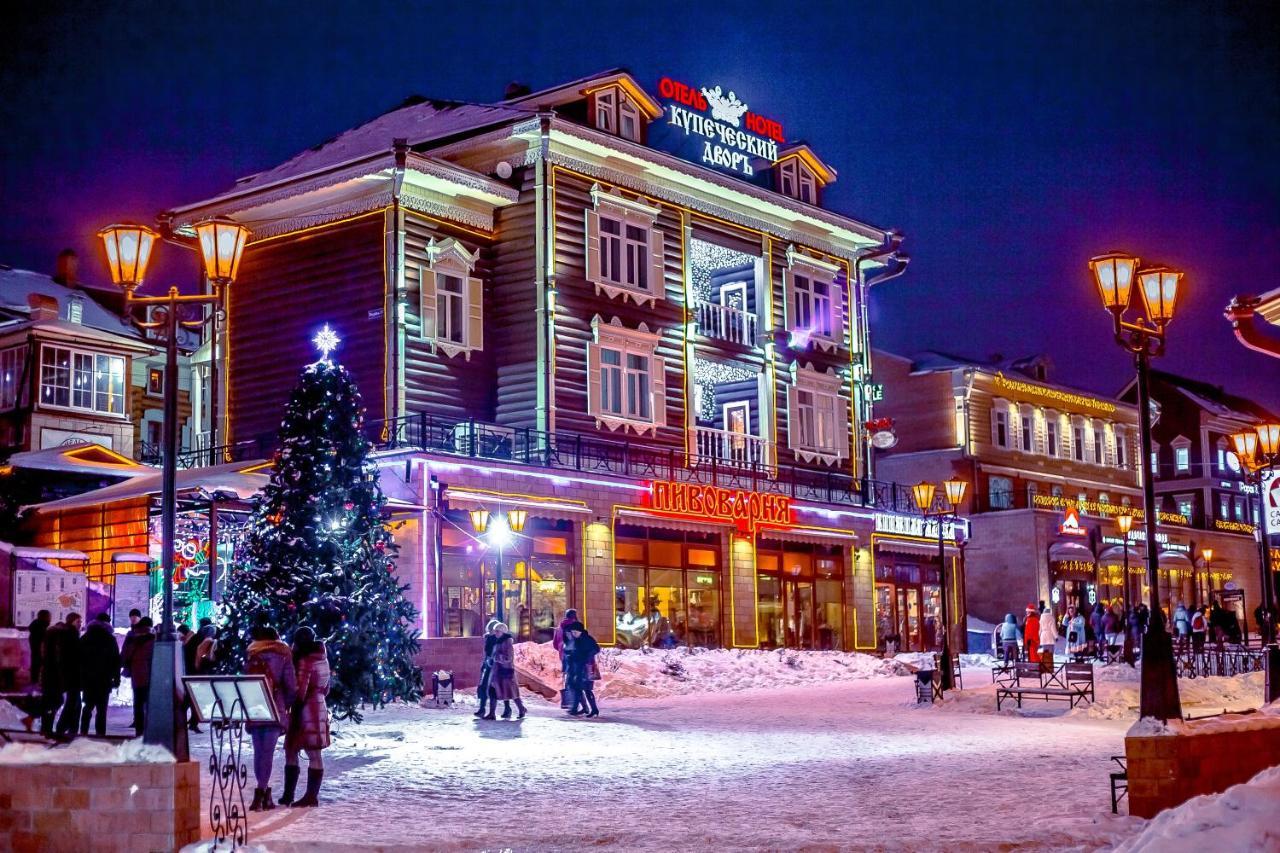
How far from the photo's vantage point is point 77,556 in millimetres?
27406

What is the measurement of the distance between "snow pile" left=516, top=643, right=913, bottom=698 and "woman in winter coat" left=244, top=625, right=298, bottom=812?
14.0 metres

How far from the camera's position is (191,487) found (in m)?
25.4

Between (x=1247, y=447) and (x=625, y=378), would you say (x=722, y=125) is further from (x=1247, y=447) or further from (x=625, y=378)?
(x=1247, y=447)

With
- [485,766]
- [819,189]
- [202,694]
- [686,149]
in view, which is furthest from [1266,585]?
[819,189]

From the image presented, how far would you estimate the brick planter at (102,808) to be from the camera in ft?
33.7

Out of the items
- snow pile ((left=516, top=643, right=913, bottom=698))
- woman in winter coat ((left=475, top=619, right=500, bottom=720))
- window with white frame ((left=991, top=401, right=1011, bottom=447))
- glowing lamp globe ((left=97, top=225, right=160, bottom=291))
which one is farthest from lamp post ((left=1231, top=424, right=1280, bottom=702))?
window with white frame ((left=991, top=401, right=1011, bottom=447))

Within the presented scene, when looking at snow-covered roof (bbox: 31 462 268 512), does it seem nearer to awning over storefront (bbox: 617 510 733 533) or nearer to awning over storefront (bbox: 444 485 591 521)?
awning over storefront (bbox: 444 485 591 521)

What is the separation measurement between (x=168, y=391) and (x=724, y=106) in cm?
2982

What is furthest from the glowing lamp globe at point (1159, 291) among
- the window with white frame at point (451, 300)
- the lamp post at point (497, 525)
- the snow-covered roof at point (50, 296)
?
the snow-covered roof at point (50, 296)

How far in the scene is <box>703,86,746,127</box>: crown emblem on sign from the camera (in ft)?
131

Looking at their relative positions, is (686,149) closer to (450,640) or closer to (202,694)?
(450,640)

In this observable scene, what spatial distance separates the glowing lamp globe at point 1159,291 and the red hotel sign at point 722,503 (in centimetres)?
2133

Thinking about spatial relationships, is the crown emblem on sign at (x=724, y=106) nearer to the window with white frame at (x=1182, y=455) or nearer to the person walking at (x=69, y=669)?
the person walking at (x=69, y=669)

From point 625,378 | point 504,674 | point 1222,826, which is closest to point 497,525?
point 504,674
